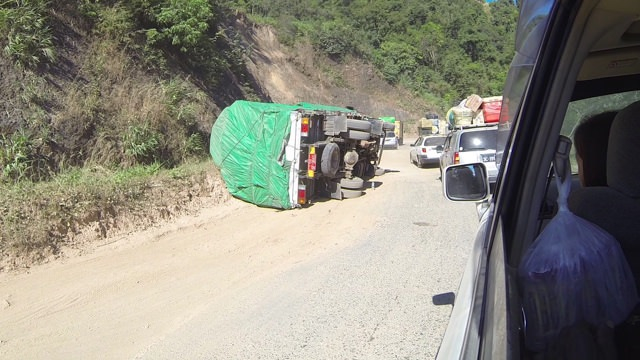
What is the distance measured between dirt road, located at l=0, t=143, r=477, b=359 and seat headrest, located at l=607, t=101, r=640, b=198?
2490mm

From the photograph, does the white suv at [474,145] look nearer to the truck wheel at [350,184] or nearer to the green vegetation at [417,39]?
the truck wheel at [350,184]

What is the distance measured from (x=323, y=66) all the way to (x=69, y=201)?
36447 millimetres

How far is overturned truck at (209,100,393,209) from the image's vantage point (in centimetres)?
1091

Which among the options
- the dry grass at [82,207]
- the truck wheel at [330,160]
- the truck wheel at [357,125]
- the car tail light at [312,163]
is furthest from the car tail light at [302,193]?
the truck wheel at [357,125]

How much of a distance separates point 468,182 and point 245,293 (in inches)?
148

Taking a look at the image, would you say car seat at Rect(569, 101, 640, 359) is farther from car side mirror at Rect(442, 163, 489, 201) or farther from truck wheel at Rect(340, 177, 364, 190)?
truck wheel at Rect(340, 177, 364, 190)

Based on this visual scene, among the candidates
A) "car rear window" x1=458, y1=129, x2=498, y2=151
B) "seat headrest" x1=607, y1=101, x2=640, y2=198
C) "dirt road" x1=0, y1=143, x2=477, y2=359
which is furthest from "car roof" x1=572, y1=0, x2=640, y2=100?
"car rear window" x1=458, y1=129, x2=498, y2=151

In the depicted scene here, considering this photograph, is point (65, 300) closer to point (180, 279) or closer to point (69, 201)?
point (180, 279)

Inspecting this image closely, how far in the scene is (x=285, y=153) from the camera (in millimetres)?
10883

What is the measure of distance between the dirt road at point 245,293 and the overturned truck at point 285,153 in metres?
1.42

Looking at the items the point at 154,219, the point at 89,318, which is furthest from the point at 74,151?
the point at 89,318

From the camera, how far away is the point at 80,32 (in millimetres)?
12438

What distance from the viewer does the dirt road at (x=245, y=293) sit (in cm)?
466

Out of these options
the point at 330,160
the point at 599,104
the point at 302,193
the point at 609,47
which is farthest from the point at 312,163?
the point at 609,47
